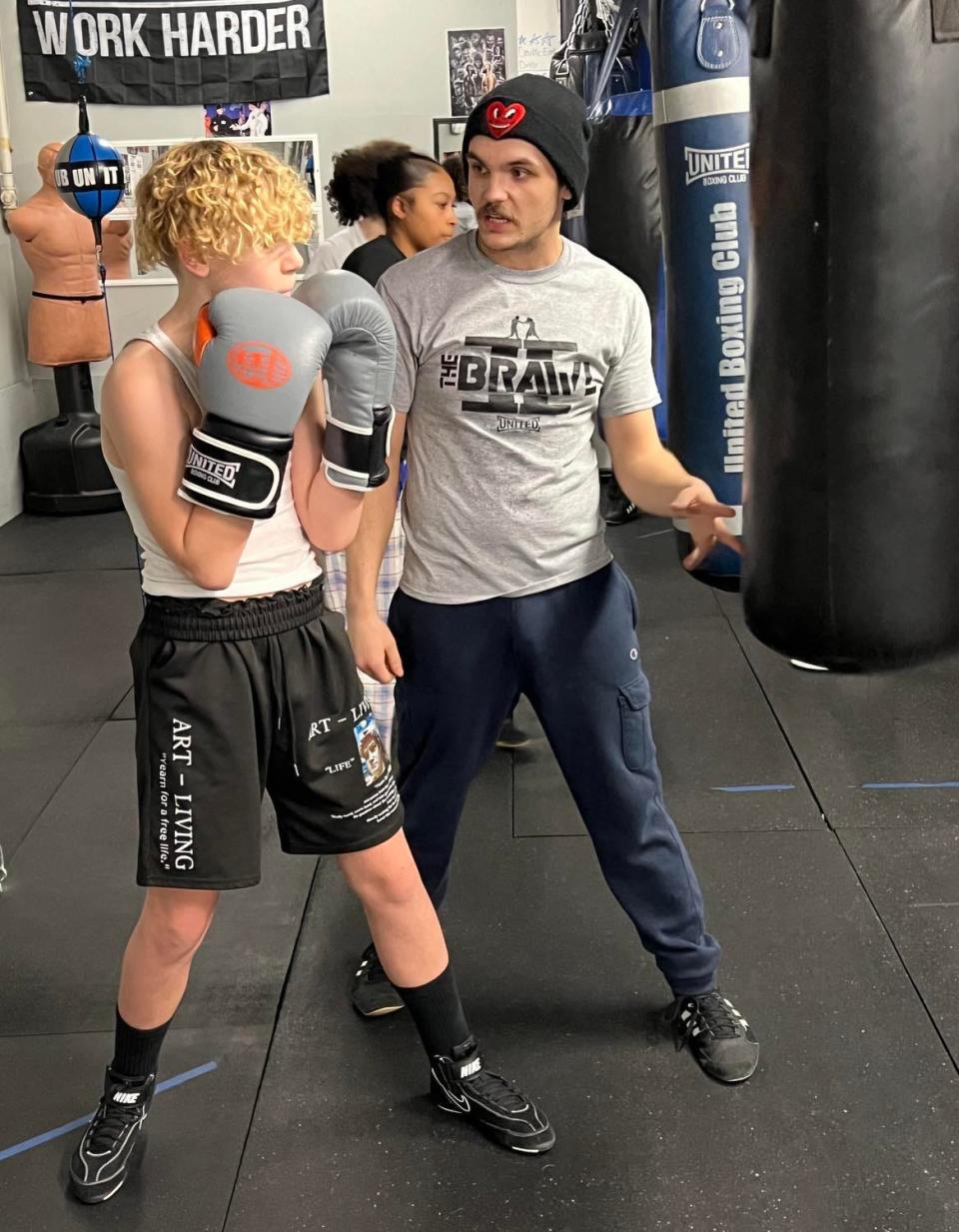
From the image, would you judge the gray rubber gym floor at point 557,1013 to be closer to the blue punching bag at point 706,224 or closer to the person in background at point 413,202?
the blue punching bag at point 706,224

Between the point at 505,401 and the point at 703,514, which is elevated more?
the point at 505,401

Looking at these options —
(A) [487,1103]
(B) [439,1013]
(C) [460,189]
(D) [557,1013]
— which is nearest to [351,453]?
(B) [439,1013]

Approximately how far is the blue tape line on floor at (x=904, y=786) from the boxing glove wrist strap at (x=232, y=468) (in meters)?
1.92

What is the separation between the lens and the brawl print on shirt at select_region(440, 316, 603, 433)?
5.83ft

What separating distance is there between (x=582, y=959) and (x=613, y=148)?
9.03 feet

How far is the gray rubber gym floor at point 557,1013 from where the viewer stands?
1.75 m

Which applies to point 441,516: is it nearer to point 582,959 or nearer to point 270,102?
point 582,959

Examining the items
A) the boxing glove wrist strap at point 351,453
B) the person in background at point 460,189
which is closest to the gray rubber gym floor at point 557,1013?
the boxing glove wrist strap at point 351,453

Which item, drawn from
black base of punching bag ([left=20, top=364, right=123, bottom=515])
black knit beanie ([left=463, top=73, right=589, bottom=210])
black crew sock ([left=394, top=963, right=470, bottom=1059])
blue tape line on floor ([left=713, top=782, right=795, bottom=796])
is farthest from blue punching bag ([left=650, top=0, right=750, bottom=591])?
black base of punching bag ([left=20, top=364, right=123, bottom=515])

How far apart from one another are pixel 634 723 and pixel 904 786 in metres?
1.29

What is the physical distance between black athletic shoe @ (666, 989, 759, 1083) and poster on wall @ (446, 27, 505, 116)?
5295 mm

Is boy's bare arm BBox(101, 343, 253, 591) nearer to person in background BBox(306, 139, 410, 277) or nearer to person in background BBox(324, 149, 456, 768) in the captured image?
person in background BBox(324, 149, 456, 768)

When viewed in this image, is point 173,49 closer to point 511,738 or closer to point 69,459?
point 69,459

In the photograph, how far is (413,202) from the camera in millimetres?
2889
